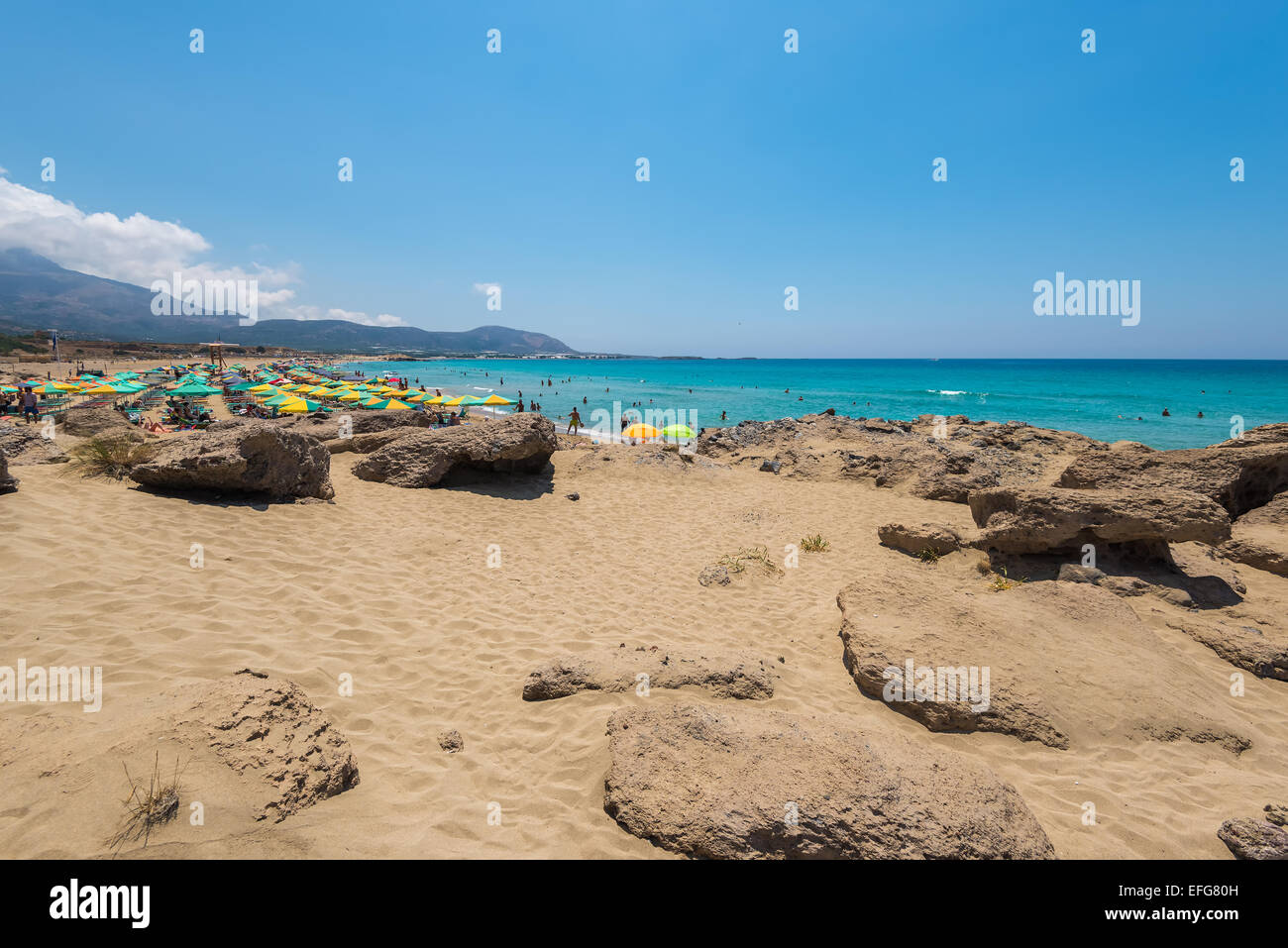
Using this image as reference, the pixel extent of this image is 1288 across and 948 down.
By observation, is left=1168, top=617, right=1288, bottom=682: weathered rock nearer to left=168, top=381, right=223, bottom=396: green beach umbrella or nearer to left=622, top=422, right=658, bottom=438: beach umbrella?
left=622, top=422, right=658, bottom=438: beach umbrella

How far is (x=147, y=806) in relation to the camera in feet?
8.09

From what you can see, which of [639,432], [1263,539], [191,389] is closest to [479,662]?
[1263,539]

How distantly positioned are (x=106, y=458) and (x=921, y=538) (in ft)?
43.0

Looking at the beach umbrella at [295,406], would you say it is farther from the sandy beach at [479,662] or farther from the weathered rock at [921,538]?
the weathered rock at [921,538]

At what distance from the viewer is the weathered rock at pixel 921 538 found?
869 centimetres

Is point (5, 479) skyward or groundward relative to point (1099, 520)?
skyward

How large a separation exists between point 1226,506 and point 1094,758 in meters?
8.85

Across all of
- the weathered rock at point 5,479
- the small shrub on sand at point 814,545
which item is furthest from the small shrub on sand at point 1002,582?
the weathered rock at point 5,479

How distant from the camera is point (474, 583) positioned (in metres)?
7.18

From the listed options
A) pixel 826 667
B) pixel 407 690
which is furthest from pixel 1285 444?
pixel 407 690

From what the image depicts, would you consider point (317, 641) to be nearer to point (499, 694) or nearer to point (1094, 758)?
point (499, 694)

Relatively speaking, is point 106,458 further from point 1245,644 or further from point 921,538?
point 1245,644

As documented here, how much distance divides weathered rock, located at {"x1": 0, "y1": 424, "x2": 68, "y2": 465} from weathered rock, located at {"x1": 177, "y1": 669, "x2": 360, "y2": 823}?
9.90m
